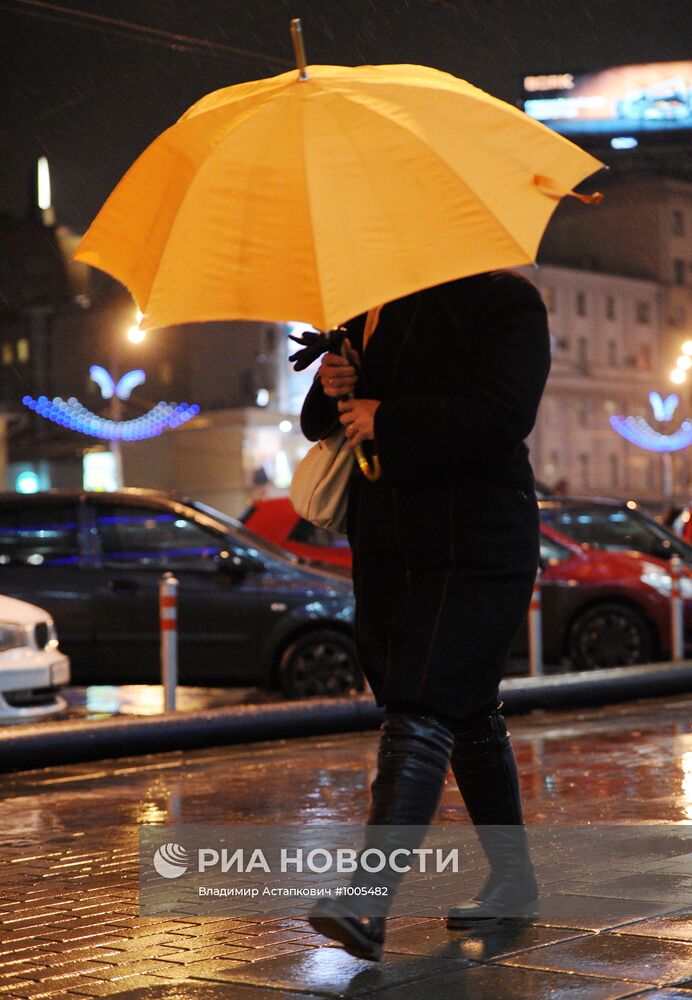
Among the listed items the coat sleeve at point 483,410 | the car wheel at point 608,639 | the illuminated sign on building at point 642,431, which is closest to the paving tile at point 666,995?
the coat sleeve at point 483,410

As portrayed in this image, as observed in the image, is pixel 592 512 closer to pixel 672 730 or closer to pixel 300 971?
pixel 672 730

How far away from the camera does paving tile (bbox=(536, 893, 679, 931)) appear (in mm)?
4328

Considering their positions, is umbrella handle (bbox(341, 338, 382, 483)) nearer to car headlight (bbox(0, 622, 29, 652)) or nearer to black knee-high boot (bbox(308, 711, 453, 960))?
black knee-high boot (bbox(308, 711, 453, 960))

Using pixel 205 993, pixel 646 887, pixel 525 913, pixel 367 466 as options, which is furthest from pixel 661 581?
pixel 205 993

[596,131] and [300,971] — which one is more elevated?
[596,131]

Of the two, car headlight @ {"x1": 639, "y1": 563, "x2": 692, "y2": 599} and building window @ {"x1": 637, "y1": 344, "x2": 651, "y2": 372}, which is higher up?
building window @ {"x1": 637, "y1": 344, "x2": 651, "y2": 372}

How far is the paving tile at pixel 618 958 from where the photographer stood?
12.4 ft

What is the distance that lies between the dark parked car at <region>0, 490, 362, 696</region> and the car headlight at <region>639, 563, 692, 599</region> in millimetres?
3528

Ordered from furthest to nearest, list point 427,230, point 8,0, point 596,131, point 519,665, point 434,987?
point 596,131, point 8,0, point 519,665, point 427,230, point 434,987

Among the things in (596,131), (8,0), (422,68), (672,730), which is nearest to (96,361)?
(596,131)

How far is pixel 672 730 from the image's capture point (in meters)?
10.4

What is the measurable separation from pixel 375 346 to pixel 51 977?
172cm

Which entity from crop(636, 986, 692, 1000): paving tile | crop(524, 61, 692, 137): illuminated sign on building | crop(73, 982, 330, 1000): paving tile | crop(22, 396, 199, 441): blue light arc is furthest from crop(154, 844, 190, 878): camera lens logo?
crop(524, 61, 692, 137): illuminated sign on building

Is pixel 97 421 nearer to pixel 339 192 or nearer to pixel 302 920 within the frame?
pixel 302 920
